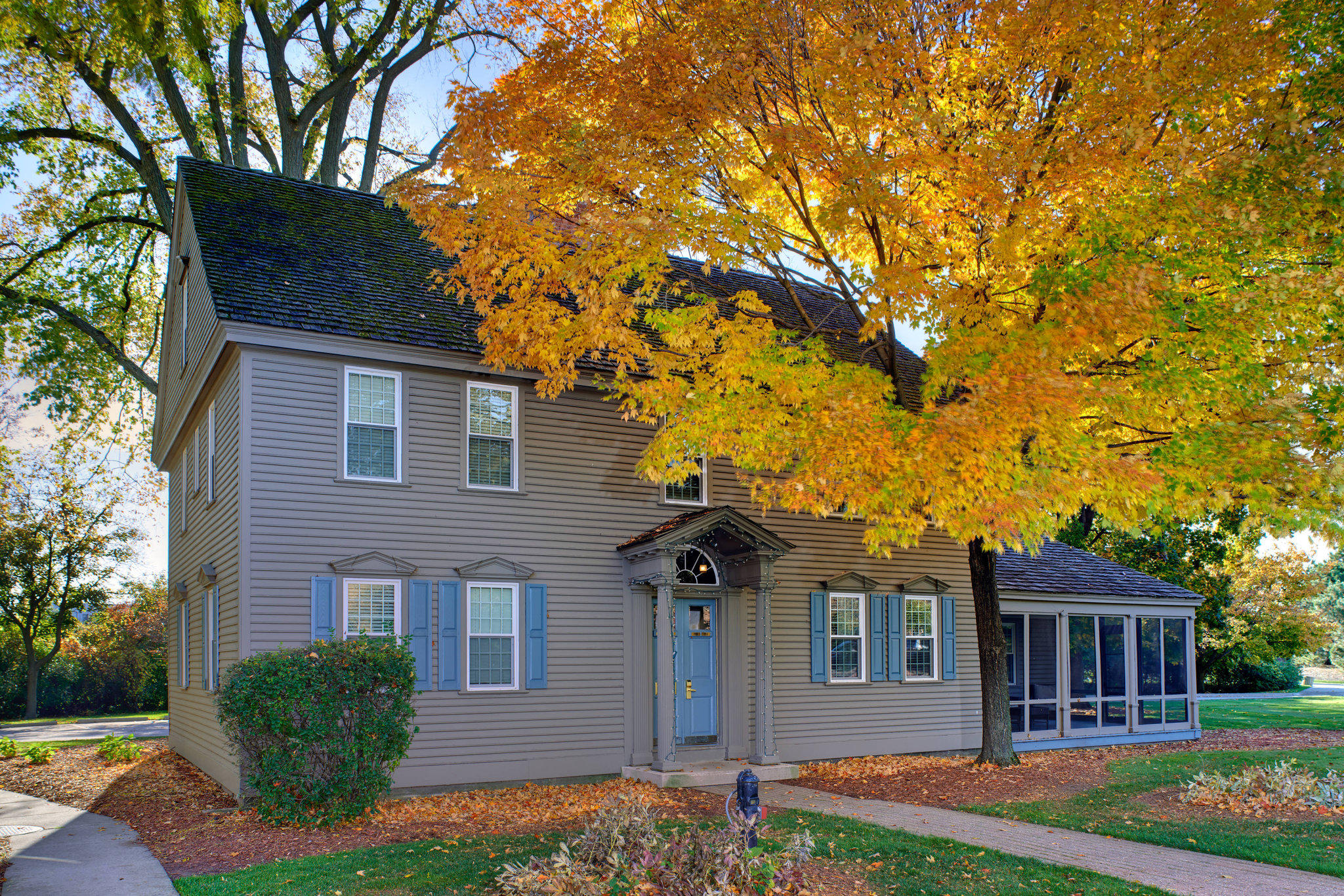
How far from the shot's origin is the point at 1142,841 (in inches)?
382

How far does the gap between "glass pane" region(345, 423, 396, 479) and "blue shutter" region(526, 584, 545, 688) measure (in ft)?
8.63

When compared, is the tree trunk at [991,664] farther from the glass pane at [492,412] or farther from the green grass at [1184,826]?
the glass pane at [492,412]

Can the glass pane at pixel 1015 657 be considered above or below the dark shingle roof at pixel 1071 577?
below

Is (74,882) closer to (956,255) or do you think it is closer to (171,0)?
(956,255)

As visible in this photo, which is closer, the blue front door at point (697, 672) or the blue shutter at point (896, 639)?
the blue front door at point (697, 672)

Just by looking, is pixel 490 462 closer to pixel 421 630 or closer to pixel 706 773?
pixel 421 630

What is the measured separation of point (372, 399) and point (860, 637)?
9185 mm

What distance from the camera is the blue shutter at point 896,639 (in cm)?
1714

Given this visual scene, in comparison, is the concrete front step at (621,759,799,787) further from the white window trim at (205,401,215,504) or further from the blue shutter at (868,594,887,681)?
the white window trim at (205,401,215,504)

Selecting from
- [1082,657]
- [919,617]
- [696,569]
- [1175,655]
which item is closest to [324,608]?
[696,569]

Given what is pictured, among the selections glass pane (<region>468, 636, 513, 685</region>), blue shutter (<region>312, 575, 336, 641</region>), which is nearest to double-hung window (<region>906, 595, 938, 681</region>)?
glass pane (<region>468, 636, 513, 685</region>)

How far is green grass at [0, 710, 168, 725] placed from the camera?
27.7 meters

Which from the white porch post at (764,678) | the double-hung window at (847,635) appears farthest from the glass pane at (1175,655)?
the white porch post at (764,678)

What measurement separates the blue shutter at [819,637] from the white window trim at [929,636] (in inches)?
73.4
